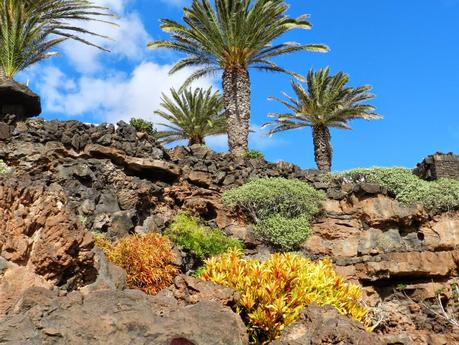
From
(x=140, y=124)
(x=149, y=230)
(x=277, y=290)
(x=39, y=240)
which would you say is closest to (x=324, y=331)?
(x=277, y=290)

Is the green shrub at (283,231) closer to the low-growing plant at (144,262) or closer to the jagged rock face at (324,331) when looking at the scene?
the low-growing plant at (144,262)

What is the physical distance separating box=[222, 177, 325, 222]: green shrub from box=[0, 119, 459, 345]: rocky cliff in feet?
1.37

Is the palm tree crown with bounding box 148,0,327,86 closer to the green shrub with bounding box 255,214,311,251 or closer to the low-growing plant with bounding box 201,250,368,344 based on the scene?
the green shrub with bounding box 255,214,311,251

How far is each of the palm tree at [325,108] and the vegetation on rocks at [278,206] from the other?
1055cm

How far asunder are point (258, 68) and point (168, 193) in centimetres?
1032

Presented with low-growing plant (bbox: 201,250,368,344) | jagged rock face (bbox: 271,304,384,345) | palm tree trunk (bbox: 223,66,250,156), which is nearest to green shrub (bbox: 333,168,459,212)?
palm tree trunk (bbox: 223,66,250,156)

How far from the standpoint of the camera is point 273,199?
14680 mm

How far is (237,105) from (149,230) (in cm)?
970

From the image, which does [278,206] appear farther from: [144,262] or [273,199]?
[144,262]

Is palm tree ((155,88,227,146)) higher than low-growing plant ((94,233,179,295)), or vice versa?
palm tree ((155,88,227,146))

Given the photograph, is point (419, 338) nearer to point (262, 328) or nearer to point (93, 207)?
point (262, 328)

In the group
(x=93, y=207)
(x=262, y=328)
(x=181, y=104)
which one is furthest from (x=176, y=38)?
(x=262, y=328)

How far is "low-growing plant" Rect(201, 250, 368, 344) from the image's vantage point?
6172 millimetres

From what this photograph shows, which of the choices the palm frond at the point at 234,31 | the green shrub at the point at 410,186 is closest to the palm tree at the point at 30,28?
the palm frond at the point at 234,31
